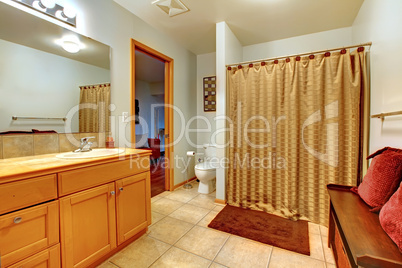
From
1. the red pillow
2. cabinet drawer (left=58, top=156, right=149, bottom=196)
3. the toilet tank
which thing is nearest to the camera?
the red pillow

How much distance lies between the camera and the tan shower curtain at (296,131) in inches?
72.8

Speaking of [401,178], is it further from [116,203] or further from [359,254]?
[116,203]

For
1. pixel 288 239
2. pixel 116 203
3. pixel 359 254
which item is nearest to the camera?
pixel 359 254

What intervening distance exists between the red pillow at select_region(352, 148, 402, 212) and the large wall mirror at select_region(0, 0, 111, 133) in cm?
233

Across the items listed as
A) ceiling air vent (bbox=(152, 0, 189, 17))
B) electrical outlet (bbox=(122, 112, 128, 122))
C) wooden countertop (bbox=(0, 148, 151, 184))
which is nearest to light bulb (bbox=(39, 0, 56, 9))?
ceiling air vent (bbox=(152, 0, 189, 17))

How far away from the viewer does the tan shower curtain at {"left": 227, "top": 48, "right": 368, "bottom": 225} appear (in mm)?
1849

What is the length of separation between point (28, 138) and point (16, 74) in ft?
1.55

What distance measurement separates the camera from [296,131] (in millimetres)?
2076

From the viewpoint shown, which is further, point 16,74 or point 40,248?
point 16,74

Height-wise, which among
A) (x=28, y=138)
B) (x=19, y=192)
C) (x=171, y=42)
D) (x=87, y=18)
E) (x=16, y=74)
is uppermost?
(x=171, y=42)

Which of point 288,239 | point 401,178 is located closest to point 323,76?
point 401,178

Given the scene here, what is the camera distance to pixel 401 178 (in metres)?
1.02

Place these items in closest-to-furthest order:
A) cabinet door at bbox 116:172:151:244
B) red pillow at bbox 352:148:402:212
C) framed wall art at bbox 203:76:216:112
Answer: red pillow at bbox 352:148:402:212, cabinet door at bbox 116:172:151:244, framed wall art at bbox 203:76:216:112

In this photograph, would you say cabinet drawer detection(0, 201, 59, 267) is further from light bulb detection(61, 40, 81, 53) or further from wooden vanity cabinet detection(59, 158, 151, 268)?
light bulb detection(61, 40, 81, 53)
